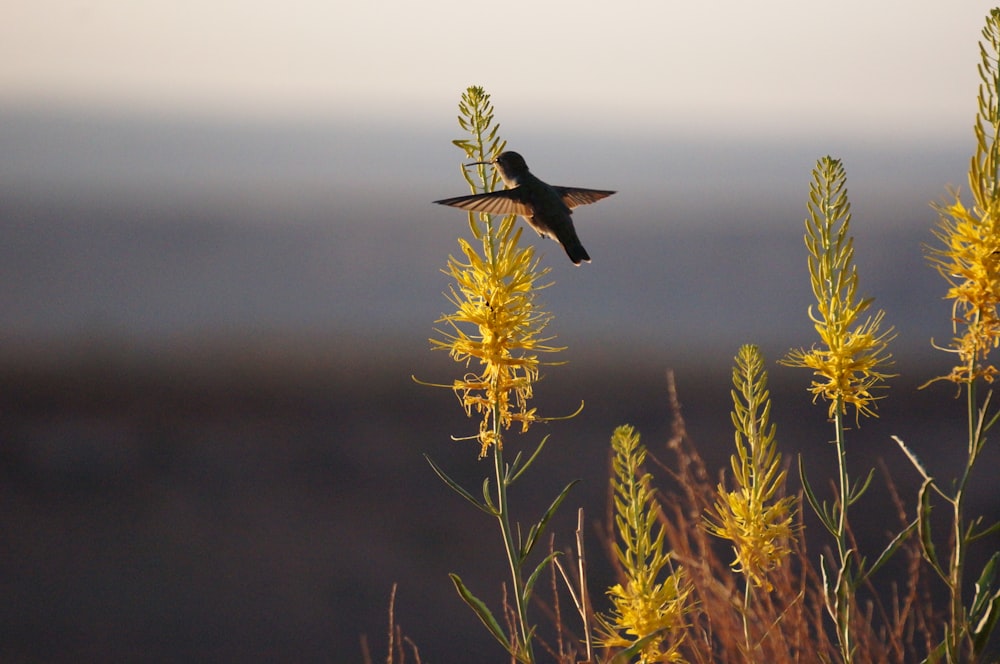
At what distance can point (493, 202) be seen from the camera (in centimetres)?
246

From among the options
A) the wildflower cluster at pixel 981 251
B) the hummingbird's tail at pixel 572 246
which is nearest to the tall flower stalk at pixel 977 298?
the wildflower cluster at pixel 981 251

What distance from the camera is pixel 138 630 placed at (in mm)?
10492

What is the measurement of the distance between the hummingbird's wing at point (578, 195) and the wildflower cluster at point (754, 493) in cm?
109

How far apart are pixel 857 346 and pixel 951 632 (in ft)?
2.26

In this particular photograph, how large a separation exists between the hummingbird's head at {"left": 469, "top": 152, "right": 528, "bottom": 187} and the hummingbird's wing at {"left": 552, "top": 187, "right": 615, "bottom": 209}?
0.84 feet

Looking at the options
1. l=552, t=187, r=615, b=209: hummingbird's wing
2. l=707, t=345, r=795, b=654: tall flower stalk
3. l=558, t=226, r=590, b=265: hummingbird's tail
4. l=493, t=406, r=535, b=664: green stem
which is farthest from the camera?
l=552, t=187, r=615, b=209: hummingbird's wing

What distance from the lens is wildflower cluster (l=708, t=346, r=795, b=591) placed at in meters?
2.34

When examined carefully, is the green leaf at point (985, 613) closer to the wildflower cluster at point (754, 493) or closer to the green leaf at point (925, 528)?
the green leaf at point (925, 528)

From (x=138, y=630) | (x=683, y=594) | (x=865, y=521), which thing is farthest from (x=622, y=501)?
(x=865, y=521)

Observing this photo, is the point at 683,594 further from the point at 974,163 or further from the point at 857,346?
the point at 974,163

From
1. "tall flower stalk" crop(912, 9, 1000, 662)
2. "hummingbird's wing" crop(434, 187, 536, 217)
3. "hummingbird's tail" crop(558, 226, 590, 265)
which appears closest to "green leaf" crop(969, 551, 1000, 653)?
Answer: "tall flower stalk" crop(912, 9, 1000, 662)

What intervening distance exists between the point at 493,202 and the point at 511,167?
28.1 inches

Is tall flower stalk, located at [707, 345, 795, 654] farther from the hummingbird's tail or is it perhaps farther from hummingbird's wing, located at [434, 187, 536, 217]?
the hummingbird's tail

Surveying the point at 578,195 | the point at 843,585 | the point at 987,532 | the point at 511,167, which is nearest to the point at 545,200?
the point at 511,167
